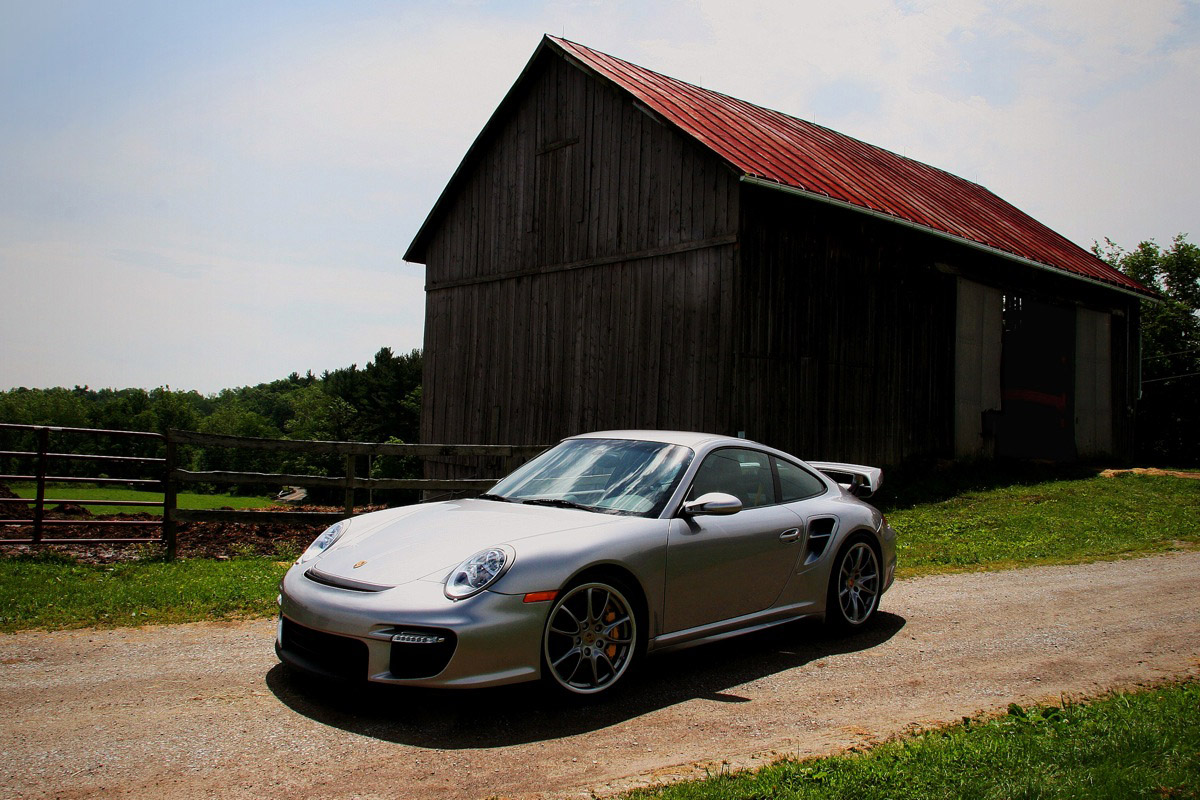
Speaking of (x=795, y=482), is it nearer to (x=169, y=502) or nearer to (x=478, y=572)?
(x=478, y=572)

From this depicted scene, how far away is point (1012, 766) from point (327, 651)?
3.09 meters

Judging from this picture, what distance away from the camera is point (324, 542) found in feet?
17.7

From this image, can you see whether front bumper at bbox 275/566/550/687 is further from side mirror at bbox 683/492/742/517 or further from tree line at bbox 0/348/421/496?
tree line at bbox 0/348/421/496

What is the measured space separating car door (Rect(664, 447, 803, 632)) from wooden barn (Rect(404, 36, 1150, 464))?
8.27 m

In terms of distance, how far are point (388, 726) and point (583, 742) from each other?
91cm

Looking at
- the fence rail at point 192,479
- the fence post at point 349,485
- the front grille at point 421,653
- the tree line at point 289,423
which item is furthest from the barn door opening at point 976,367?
the tree line at point 289,423

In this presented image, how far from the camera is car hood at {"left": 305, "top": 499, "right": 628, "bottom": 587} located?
4.59 metres

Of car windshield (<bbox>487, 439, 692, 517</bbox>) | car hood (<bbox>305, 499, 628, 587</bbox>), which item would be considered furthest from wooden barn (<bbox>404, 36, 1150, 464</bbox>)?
car hood (<bbox>305, 499, 628, 587</bbox>)

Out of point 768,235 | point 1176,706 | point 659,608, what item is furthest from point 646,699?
point 768,235

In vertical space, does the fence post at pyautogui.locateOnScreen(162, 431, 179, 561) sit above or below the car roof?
below

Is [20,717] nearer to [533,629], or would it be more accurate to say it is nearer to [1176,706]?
[533,629]

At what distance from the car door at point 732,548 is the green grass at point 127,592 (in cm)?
342

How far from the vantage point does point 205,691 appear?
15.4 feet

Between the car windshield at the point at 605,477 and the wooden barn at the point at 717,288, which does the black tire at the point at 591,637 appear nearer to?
the car windshield at the point at 605,477
